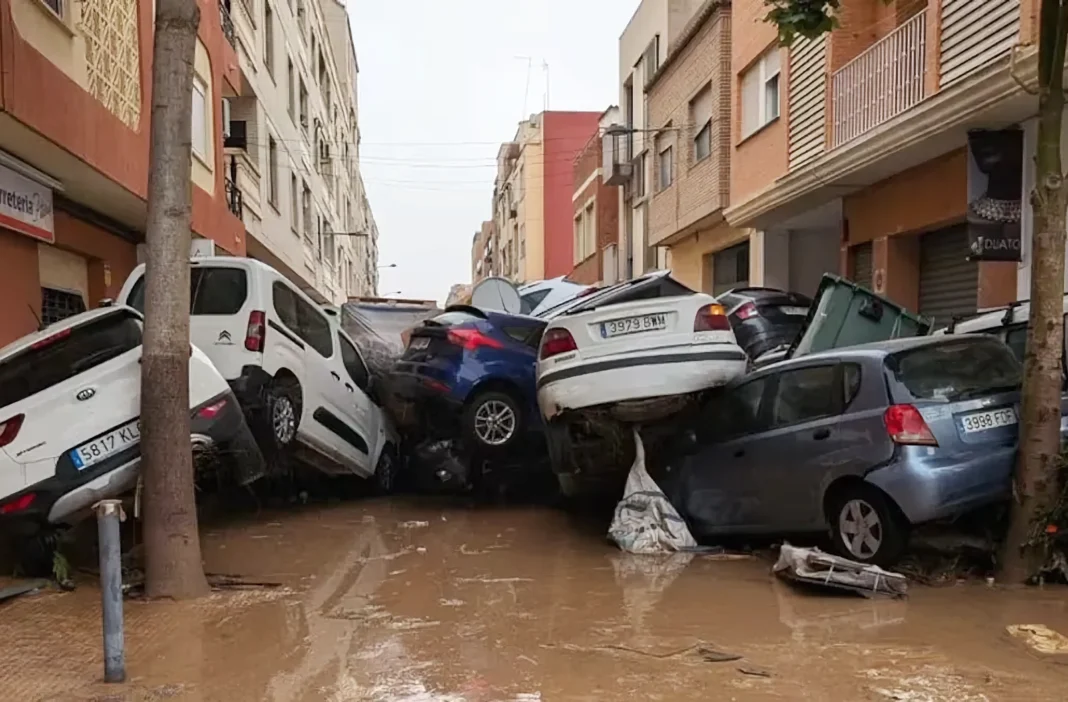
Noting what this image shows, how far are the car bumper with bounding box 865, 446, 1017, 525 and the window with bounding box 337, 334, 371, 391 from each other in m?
5.93

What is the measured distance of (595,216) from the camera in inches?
1299

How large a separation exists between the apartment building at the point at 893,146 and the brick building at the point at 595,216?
45.5ft

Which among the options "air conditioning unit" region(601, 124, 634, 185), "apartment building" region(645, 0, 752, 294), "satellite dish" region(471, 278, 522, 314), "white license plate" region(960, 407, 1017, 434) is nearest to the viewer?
"white license plate" region(960, 407, 1017, 434)

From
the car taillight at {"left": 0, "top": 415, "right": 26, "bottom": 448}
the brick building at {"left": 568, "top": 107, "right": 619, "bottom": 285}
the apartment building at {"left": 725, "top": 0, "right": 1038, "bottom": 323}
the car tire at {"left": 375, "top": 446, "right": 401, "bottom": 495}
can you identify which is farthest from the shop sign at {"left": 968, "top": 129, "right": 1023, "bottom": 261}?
the brick building at {"left": 568, "top": 107, "right": 619, "bottom": 285}

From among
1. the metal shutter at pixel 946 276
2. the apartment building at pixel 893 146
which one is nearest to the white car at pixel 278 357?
the apartment building at pixel 893 146

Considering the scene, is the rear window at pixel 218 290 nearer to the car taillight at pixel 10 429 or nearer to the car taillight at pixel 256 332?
the car taillight at pixel 256 332

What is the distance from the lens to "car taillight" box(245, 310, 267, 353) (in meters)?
7.65

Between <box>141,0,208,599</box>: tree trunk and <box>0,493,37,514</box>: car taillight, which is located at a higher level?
<box>141,0,208,599</box>: tree trunk

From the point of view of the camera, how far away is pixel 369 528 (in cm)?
839

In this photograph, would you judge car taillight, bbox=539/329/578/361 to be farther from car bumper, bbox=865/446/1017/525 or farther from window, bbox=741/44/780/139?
window, bbox=741/44/780/139

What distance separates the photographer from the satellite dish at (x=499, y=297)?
1436 cm

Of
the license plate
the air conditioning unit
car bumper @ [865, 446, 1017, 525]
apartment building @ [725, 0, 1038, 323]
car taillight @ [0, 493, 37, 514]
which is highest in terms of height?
the air conditioning unit

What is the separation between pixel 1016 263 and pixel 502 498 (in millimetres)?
5958

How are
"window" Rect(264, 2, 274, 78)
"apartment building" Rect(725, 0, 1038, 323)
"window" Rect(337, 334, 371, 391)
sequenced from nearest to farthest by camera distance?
"apartment building" Rect(725, 0, 1038, 323), "window" Rect(337, 334, 371, 391), "window" Rect(264, 2, 274, 78)
